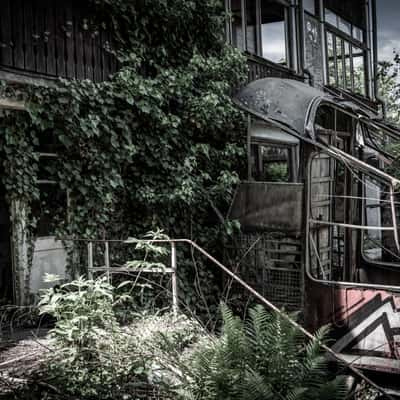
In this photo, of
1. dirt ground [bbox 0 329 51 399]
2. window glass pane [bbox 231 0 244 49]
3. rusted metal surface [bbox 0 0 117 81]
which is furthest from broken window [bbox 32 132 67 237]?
window glass pane [bbox 231 0 244 49]

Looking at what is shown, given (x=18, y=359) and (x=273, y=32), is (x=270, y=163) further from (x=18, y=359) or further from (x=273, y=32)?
(x=18, y=359)

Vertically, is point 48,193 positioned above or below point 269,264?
above

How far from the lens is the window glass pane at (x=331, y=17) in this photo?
15.5 metres

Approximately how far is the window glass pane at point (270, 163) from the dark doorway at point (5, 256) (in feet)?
17.1

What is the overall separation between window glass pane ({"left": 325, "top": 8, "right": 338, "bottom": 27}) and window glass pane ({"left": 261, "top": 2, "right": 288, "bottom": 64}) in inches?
97.4

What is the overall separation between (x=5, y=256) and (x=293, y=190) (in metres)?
4.31

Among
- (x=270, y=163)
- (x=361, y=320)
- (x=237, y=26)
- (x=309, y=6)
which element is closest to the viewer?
(x=361, y=320)

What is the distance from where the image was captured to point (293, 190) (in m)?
8.80

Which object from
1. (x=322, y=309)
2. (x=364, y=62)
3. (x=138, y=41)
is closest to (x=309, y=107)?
(x=322, y=309)

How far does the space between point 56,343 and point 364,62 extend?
15.4 meters

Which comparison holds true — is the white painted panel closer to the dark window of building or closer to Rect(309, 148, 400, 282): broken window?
Rect(309, 148, 400, 282): broken window

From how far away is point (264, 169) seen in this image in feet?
39.7

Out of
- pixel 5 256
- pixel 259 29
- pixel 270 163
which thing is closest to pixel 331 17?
pixel 259 29

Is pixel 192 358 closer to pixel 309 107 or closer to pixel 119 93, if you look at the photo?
pixel 309 107
